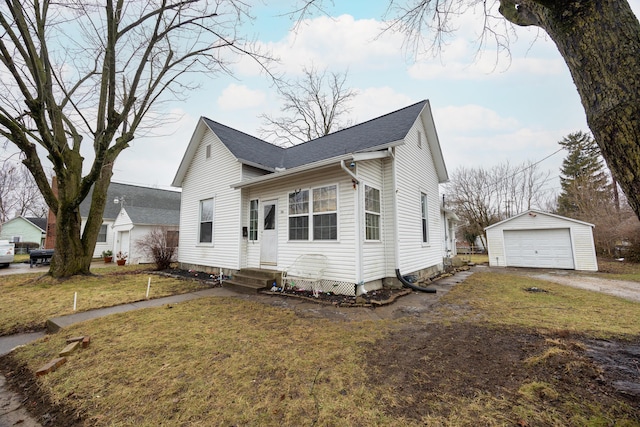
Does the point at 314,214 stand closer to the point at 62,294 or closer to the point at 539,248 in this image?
the point at 62,294

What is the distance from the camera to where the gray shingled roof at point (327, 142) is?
26.6 feet

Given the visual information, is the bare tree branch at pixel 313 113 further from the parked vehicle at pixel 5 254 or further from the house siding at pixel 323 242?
the parked vehicle at pixel 5 254

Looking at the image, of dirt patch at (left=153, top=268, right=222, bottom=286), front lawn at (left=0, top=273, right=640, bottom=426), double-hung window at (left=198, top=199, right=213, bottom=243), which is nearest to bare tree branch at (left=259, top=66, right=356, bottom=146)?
double-hung window at (left=198, top=199, right=213, bottom=243)

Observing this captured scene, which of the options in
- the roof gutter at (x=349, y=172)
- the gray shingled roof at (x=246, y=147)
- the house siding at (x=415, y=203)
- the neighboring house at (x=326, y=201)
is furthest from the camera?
the gray shingled roof at (x=246, y=147)

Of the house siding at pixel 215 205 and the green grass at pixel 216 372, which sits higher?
the house siding at pixel 215 205

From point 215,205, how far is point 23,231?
32.2 m

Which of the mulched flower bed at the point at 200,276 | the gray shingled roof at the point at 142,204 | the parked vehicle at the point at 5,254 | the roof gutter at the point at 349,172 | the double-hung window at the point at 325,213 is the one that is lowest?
the mulched flower bed at the point at 200,276

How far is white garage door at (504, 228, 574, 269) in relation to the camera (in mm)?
12484

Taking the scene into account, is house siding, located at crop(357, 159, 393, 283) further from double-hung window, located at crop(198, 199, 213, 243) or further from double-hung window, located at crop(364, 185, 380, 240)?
double-hung window, located at crop(198, 199, 213, 243)

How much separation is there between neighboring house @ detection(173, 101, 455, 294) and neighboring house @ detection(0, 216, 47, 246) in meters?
26.3

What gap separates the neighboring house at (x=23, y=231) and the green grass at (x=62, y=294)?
23671 mm

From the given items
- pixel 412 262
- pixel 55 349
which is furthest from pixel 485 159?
pixel 55 349

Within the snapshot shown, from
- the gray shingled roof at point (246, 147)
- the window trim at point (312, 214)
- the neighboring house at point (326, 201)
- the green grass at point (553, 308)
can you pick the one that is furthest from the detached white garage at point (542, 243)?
the gray shingled roof at point (246, 147)

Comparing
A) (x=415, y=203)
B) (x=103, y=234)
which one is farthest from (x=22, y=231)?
(x=415, y=203)
